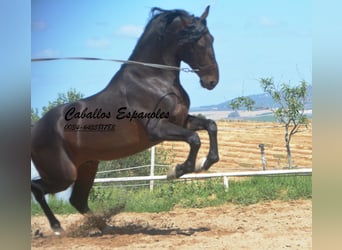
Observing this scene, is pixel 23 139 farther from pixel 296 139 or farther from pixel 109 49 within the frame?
pixel 296 139

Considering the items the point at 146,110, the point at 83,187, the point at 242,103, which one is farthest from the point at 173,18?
the point at 83,187

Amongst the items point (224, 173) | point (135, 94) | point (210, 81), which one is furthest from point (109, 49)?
point (224, 173)

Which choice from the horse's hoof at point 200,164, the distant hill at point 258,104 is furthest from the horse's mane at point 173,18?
the horse's hoof at point 200,164

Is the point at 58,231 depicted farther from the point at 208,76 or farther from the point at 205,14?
the point at 205,14

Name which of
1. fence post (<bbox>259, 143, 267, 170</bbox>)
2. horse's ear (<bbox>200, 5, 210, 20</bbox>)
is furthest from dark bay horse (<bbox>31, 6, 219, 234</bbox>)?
fence post (<bbox>259, 143, 267, 170</bbox>)

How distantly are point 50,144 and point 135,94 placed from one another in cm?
89

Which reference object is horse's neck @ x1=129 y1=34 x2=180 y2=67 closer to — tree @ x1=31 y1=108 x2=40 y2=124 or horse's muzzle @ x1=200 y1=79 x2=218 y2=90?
horse's muzzle @ x1=200 y1=79 x2=218 y2=90

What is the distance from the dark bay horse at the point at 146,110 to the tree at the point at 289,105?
46 centimetres

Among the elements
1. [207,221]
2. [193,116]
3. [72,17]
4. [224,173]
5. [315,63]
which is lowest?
[207,221]

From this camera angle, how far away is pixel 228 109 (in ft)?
17.8

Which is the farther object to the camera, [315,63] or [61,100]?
[61,100]

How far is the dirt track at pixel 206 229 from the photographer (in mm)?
5367

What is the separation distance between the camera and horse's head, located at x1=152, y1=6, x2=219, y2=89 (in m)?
5.40

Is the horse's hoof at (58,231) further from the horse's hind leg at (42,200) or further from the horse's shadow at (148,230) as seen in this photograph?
the horse's shadow at (148,230)
